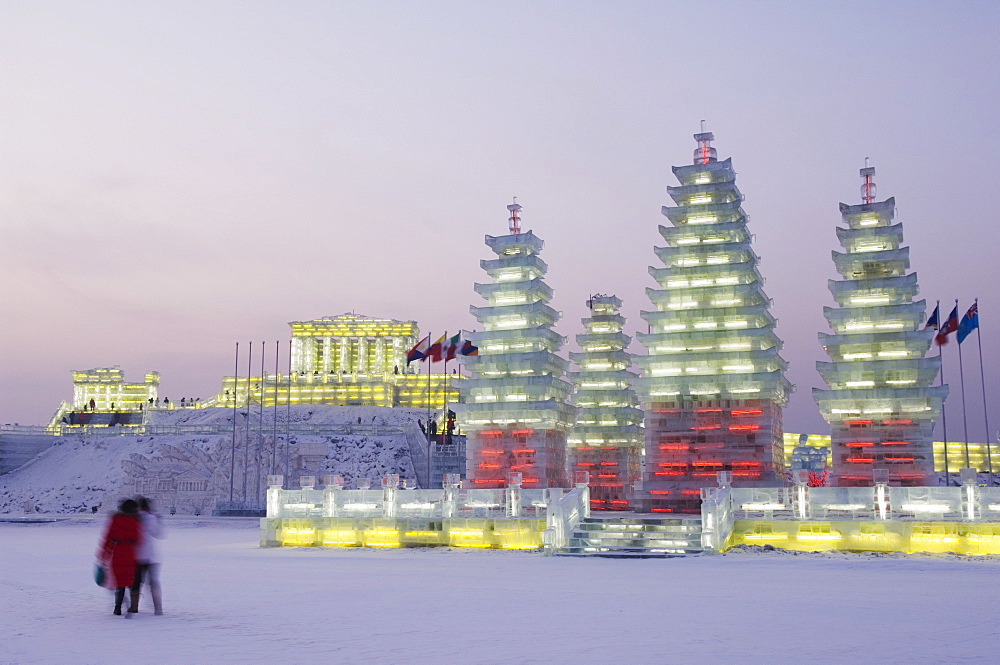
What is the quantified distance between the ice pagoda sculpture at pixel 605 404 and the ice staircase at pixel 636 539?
29.2m

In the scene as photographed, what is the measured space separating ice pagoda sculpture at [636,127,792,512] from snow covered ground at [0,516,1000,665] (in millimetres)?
21846

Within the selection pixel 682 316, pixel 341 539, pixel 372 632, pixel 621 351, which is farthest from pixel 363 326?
pixel 372 632

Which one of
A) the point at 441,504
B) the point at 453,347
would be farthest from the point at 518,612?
the point at 453,347

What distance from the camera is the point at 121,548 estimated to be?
15852mm

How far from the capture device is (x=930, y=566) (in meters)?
26.6

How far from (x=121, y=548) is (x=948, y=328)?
45.1m

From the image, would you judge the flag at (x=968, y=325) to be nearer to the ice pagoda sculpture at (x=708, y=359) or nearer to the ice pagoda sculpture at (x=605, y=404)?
the ice pagoda sculpture at (x=708, y=359)

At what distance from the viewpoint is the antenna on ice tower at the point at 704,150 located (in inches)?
2142

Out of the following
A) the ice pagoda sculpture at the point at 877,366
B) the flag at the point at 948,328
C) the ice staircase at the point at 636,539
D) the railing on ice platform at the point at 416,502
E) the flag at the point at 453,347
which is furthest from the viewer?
the flag at the point at 453,347

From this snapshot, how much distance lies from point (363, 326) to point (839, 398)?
95.4 metres

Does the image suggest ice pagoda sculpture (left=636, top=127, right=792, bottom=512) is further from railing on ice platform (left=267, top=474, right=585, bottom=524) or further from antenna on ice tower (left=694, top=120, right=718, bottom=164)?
railing on ice platform (left=267, top=474, right=585, bottom=524)

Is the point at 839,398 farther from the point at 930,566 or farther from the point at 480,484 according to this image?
the point at 930,566

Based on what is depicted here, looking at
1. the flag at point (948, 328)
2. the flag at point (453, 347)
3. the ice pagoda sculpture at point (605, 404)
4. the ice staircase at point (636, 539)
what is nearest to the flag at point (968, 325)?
the flag at point (948, 328)

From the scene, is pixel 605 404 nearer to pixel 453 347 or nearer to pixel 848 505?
pixel 453 347
